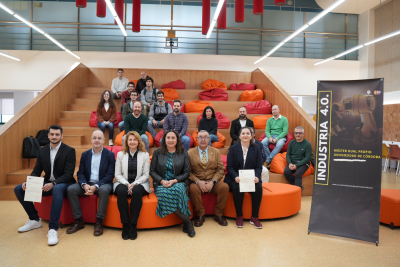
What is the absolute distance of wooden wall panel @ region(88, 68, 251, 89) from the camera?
892 cm

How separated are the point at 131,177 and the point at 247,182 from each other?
1350 millimetres

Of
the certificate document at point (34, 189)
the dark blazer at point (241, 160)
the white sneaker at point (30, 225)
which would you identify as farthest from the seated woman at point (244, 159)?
the white sneaker at point (30, 225)

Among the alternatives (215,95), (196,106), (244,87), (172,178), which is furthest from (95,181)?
(244,87)

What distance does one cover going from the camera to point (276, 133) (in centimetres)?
→ 584

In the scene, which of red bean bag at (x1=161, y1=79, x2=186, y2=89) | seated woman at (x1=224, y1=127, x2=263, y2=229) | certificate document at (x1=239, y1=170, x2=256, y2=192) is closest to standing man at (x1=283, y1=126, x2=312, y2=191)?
seated woman at (x1=224, y1=127, x2=263, y2=229)

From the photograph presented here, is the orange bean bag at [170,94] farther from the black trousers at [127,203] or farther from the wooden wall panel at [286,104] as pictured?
the black trousers at [127,203]

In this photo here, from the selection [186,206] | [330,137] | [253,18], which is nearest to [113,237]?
[186,206]

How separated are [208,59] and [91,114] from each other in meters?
4.80

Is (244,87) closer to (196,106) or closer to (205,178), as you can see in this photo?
(196,106)

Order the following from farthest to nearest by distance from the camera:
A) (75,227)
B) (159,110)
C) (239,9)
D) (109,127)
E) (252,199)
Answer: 1. (159,110)
2. (239,9)
3. (109,127)
4. (252,199)
5. (75,227)

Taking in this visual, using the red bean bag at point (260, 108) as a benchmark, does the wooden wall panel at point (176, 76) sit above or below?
above

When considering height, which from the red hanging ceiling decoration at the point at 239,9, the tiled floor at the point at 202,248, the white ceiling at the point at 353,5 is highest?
the white ceiling at the point at 353,5

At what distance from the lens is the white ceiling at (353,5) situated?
1014cm

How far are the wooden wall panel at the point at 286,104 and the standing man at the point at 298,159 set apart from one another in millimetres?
677
